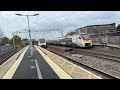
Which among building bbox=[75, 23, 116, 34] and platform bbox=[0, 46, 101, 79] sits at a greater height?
building bbox=[75, 23, 116, 34]

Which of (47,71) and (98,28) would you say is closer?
(47,71)

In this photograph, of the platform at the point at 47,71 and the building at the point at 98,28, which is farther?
the building at the point at 98,28

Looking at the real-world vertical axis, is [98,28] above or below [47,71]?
above

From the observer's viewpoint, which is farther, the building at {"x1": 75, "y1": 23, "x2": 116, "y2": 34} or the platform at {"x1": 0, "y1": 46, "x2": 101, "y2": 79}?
the building at {"x1": 75, "y1": 23, "x2": 116, "y2": 34}

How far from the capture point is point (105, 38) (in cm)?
4003

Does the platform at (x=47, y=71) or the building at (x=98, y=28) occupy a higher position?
the building at (x=98, y=28)
